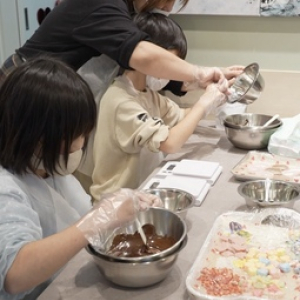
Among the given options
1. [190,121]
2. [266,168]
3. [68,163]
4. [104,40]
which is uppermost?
[104,40]

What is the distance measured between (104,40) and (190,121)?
Answer: 0.40 meters

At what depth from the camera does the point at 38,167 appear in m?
1.05

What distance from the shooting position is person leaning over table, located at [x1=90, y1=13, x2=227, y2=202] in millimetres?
1605

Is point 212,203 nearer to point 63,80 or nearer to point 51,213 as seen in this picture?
point 51,213

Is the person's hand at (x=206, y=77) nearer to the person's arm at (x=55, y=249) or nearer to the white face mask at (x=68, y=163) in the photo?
the white face mask at (x=68, y=163)

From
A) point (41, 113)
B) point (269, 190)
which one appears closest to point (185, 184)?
point (269, 190)

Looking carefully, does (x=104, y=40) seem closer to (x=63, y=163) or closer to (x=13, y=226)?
(x=63, y=163)

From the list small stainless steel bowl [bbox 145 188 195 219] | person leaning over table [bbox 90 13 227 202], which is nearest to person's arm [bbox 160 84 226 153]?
person leaning over table [bbox 90 13 227 202]

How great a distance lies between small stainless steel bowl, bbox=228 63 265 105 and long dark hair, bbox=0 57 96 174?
0.97 m

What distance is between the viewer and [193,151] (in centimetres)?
186

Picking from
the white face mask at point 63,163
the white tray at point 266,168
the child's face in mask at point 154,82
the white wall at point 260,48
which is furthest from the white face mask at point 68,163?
the white wall at point 260,48

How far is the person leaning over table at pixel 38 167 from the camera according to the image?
2.93ft

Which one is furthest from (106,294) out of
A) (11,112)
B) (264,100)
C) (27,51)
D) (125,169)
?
(264,100)

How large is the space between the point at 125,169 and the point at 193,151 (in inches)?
11.9
